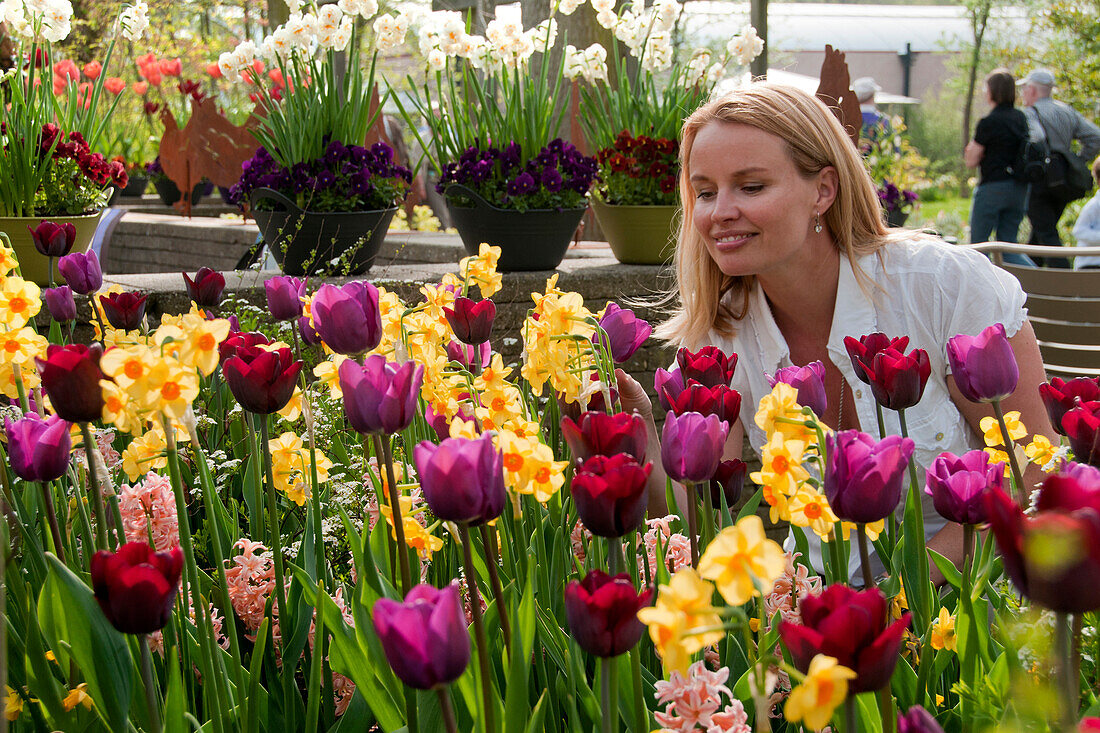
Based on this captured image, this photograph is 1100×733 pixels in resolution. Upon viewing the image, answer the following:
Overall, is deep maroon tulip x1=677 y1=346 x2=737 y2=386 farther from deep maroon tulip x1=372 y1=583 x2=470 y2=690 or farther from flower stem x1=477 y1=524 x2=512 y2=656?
deep maroon tulip x1=372 y1=583 x2=470 y2=690

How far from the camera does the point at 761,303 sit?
2248 millimetres

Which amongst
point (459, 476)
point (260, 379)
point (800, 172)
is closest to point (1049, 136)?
point (800, 172)

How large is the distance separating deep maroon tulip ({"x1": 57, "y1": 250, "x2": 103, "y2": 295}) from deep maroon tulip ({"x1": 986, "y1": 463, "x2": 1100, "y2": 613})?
168 centimetres

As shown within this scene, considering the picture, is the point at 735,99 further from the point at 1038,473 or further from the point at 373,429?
the point at 373,429

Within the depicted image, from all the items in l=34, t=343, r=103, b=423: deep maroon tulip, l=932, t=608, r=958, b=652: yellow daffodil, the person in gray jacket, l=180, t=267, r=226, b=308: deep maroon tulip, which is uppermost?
l=34, t=343, r=103, b=423: deep maroon tulip

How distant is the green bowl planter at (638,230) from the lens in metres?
3.70

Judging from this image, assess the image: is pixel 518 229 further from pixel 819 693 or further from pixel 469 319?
pixel 819 693

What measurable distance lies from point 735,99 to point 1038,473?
2.93 ft

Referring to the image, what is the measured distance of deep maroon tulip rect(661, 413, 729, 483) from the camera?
938mm

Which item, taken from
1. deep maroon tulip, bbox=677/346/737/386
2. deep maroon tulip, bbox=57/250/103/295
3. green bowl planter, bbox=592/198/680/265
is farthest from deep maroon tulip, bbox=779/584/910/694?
green bowl planter, bbox=592/198/680/265

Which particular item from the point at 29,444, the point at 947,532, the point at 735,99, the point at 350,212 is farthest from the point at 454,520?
the point at 350,212

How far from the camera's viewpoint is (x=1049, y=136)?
706 centimetres

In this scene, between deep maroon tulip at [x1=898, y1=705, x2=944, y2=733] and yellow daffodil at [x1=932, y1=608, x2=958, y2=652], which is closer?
deep maroon tulip at [x1=898, y1=705, x2=944, y2=733]

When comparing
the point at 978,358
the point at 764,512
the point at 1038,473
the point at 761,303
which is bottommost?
the point at 764,512
